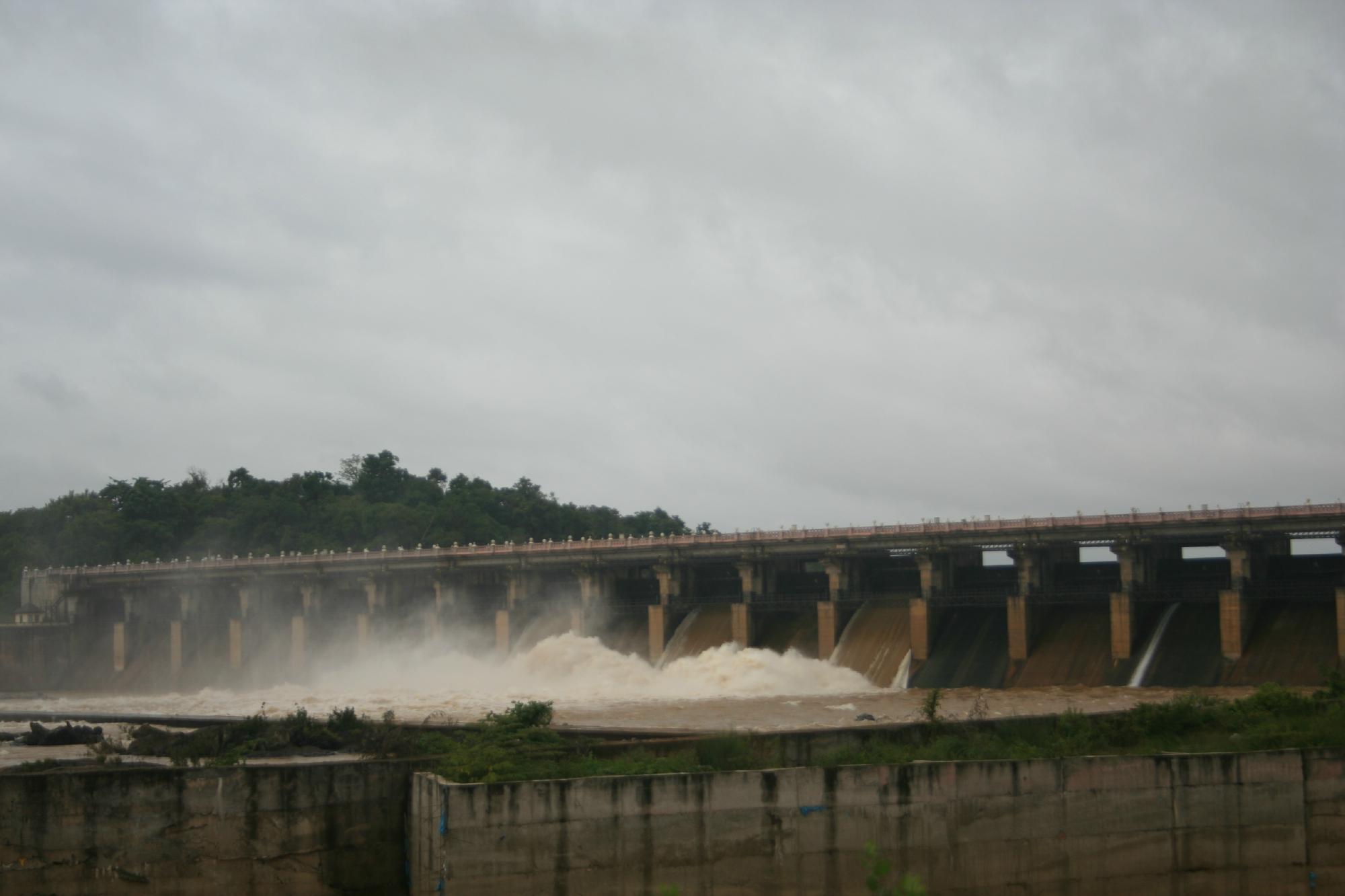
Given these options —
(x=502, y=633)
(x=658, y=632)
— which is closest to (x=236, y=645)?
(x=502, y=633)

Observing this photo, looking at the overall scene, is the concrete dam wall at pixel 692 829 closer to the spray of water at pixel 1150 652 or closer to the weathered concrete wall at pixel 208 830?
the weathered concrete wall at pixel 208 830

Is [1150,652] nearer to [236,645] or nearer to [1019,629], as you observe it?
[1019,629]

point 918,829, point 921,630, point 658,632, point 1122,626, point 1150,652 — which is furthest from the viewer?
point 658,632

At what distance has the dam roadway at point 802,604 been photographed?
58250mm

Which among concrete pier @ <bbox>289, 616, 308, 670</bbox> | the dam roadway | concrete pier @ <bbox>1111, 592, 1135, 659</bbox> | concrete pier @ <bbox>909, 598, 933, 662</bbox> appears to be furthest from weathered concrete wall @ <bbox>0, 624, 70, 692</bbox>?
concrete pier @ <bbox>1111, 592, 1135, 659</bbox>

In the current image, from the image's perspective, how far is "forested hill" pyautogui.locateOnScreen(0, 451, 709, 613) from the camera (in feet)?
470

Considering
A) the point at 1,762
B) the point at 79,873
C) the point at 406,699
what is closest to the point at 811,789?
the point at 79,873

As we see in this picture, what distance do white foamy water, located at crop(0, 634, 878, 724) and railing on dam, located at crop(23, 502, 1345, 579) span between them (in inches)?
275

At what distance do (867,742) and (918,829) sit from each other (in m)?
4.01

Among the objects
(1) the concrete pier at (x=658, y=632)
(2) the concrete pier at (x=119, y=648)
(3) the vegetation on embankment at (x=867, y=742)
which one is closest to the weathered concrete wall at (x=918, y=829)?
(3) the vegetation on embankment at (x=867, y=742)

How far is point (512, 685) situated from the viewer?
80500 mm

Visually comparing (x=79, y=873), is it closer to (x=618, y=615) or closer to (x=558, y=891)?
(x=558, y=891)

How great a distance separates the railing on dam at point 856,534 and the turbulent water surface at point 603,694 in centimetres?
696

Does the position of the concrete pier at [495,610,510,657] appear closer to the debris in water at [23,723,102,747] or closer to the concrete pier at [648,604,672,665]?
the concrete pier at [648,604,672,665]
